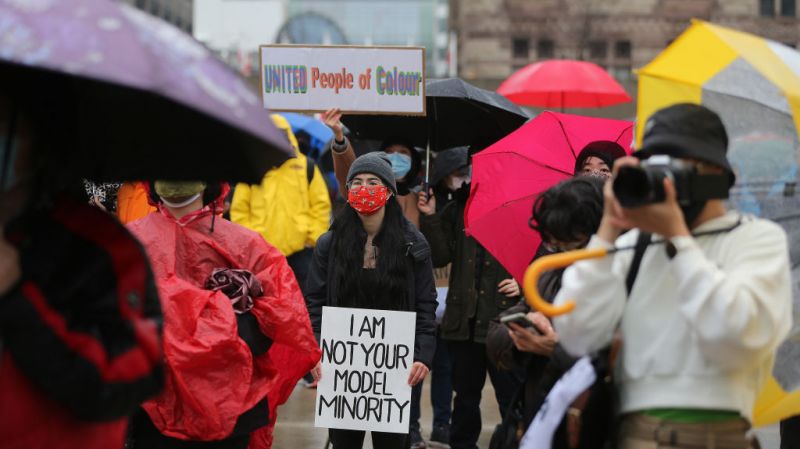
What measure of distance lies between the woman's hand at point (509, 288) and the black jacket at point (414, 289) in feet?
1.96

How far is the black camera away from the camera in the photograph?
10.3 feet

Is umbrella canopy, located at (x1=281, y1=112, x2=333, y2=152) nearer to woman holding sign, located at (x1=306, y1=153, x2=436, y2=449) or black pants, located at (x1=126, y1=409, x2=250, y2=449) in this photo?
woman holding sign, located at (x1=306, y1=153, x2=436, y2=449)

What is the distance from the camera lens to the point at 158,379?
2896 mm

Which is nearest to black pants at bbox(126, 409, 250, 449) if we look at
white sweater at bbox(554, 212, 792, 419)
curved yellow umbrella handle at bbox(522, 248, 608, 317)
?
white sweater at bbox(554, 212, 792, 419)

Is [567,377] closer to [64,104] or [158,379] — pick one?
[158,379]

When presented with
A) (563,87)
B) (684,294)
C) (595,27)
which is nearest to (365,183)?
(684,294)

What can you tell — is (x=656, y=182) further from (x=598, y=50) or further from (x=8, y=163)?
(x=598, y=50)

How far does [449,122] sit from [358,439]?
9.52 feet

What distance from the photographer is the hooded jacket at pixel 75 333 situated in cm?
265

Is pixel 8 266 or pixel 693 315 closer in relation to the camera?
pixel 8 266

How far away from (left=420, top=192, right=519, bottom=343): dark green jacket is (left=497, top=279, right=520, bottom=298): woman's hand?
209mm

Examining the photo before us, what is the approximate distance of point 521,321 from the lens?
4.19 meters

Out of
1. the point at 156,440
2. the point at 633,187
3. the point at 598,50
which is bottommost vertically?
the point at 156,440

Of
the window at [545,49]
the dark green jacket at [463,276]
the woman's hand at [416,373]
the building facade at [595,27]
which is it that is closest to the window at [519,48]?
the building facade at [595,27]
